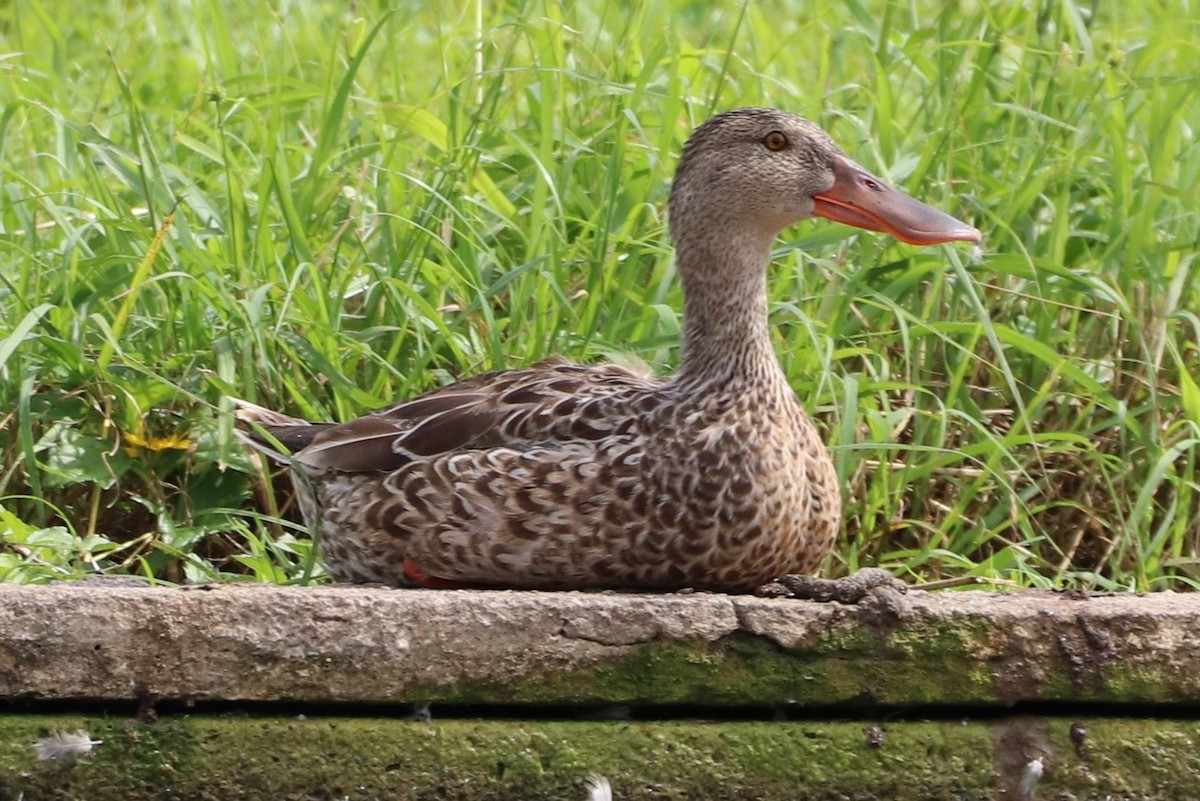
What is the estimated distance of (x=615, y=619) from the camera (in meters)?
3.06

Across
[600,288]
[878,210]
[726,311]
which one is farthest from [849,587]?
[600,288]

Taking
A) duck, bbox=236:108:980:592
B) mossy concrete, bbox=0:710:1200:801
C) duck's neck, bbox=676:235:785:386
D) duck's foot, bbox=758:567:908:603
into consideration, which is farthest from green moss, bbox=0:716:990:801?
duck's neck, bbox=676:235:785:386

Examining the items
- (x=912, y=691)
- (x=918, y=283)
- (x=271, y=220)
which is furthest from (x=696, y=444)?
(x=271, y=220)

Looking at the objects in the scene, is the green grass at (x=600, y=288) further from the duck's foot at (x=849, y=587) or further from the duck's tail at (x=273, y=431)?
the duck's foot at (x=849, y=587)

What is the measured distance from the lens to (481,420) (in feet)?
12.7

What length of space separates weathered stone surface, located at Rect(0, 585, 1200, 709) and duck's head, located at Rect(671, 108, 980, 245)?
1021 millimetres

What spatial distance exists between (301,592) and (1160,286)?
97.3 inches

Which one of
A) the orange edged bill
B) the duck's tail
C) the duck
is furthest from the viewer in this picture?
the duck's tail

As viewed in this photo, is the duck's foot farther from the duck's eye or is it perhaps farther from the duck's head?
the duck's eye

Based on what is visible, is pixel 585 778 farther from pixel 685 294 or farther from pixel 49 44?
pixel 49 44

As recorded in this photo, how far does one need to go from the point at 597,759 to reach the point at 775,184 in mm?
1358

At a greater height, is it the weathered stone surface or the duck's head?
the duck's head

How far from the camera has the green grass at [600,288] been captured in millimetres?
4312

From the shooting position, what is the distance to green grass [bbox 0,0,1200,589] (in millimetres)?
4312
